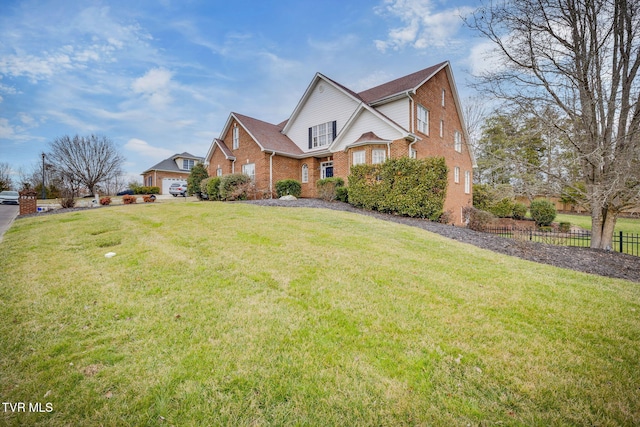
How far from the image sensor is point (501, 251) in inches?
322

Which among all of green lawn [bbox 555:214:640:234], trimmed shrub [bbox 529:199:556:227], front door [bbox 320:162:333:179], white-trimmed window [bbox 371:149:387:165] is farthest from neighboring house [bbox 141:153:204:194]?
green lawn [bbox 555:214:640:234]

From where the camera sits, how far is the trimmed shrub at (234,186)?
54.7ft

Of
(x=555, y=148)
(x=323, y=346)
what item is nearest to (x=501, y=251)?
(x=555, y=148)

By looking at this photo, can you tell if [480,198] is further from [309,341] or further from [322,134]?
[309,341]

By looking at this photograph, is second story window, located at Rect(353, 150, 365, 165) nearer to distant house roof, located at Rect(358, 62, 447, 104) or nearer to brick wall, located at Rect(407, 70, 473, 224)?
brick wall, located at Rect(407, 70, 473, 224)

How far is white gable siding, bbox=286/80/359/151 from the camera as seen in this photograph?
18.6 metres

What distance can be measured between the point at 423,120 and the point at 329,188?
8.12 metres

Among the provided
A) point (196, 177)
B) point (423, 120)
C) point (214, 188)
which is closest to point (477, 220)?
point (423, 120)

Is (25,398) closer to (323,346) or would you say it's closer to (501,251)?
(323,346)

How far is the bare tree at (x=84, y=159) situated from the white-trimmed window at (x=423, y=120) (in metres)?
39.9

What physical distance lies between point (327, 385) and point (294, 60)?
21913 mm

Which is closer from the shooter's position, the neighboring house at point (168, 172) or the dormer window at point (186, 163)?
the neighboring house at point (168, 172)

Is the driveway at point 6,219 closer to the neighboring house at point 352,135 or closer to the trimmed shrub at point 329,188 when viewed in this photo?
the neighboring house at point 352,135

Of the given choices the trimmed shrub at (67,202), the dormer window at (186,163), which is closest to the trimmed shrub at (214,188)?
the trimmed shrub at (67,202)
